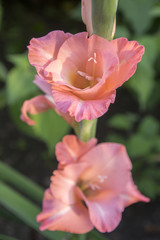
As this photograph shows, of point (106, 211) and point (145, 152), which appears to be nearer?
point (106, 211)

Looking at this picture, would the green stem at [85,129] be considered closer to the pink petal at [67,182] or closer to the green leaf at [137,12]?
the pink petal at [67,182]

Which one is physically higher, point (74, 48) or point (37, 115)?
point (74, 48)

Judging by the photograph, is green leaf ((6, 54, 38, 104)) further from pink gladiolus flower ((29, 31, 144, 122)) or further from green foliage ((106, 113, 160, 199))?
pink gladiolus flower ((29, 31, 144, 122))

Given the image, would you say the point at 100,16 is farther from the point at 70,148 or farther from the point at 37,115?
the point at 37,115

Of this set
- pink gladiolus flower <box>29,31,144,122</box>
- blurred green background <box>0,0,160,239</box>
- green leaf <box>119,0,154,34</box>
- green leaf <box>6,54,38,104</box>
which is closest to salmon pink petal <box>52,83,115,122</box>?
pink gladiolus flower <box>29,31,144,122</box>

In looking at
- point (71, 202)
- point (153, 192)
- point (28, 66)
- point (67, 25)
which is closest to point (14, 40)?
point (67, 25)

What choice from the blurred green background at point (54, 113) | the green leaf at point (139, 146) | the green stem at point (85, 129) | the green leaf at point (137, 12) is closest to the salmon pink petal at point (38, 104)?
the green stem at point (85, 129)

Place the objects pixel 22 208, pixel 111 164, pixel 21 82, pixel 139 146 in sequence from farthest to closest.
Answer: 1. pixel 139 146
2. pixel 21 82
3. pixel 22 208
4. pixel 111 164

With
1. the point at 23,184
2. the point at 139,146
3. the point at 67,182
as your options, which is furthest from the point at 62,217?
the point at 139,146
